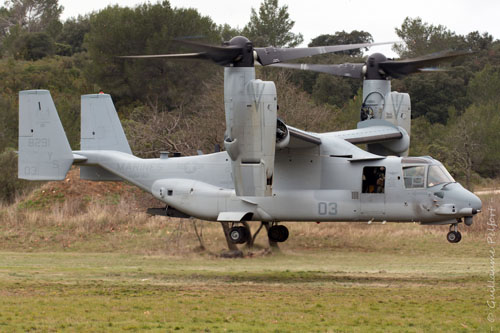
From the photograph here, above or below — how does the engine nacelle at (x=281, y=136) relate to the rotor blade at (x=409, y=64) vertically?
below

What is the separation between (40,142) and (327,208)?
9.13 m

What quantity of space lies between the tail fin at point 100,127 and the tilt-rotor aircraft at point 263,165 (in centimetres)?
3

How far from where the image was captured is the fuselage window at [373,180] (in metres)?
22.7

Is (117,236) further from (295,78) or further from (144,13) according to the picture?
(295,78)

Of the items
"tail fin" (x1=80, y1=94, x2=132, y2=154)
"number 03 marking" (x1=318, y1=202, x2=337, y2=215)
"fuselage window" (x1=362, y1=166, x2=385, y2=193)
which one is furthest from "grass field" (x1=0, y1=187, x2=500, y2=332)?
"tail fin" (x1=80, y1=94, x2=132, y2=154)

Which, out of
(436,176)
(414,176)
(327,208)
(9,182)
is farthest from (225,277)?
(9,182)

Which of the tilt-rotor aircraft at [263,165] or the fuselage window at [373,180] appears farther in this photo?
the fuselage window at [373,180]

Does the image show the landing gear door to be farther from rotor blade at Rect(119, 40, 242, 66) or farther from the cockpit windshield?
rotor blade at Rect(119, 40, 242, 66)

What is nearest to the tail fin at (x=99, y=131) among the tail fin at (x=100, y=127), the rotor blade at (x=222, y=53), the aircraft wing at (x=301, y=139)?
the tail fin at (x=100, y=127)

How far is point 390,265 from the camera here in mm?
29188

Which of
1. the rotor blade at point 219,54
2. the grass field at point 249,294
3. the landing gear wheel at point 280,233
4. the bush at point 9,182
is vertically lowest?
the grass field at point 249,294

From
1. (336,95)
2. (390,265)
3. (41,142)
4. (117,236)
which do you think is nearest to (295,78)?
(336,95)

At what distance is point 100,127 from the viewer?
26812mm

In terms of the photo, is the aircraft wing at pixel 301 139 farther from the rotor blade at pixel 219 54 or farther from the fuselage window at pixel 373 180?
the rotor blade at pixel 219 54
